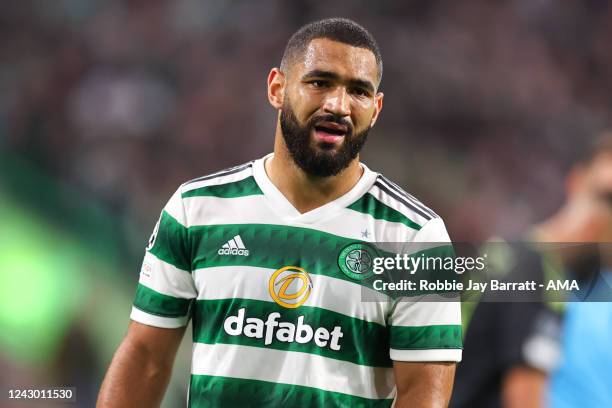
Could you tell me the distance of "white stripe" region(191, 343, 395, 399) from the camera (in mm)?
1763

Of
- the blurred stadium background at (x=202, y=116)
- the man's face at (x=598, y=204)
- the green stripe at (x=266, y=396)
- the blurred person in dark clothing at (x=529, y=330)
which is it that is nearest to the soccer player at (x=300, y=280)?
the green stripe at (x=266, y=396)

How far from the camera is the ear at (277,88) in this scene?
194 centimetres

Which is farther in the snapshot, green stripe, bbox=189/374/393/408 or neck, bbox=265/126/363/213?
neck, bbox=265/126/363/213

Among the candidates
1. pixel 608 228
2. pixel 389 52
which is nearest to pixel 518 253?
pixel 608 228

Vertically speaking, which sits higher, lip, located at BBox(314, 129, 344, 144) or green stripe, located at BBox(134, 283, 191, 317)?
lip, located at BBox(314, 129, 344, 144)

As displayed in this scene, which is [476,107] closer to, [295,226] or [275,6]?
[275,6]

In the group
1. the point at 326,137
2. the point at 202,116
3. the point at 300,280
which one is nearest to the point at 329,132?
the point at 326,137

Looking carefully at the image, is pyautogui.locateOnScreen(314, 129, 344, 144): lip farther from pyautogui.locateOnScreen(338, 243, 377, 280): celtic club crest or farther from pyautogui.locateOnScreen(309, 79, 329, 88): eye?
pyautogui.locateOnScreen(338, 243, 377, 280): celtic club crest

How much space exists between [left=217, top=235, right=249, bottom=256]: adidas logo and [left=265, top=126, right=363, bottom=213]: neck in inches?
6.1

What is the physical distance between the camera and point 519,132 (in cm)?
377

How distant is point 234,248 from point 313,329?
10.1 inches

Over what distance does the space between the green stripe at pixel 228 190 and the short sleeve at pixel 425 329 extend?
17.0 inches

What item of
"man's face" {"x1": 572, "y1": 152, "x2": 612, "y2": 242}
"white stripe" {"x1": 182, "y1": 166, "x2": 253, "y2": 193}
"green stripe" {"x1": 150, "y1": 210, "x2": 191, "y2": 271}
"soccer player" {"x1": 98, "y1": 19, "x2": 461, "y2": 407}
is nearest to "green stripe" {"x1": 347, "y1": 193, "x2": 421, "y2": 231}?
"soccer player" {"x1": 98, "y1": 19, "x2": 461, "y2": 407}

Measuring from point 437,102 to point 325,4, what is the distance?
2.33 ft
